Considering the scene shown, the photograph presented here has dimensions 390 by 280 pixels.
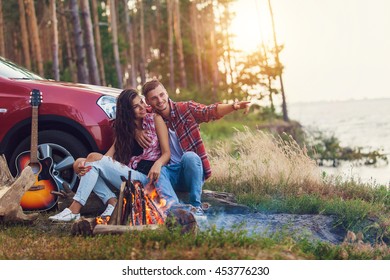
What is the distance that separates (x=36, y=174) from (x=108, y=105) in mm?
993

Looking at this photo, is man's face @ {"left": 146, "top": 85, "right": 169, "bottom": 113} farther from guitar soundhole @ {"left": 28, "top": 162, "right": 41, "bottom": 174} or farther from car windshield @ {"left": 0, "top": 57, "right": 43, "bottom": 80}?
car windshield @ {"left": 0, "top": 57, "right": 43, "bottom": 80}

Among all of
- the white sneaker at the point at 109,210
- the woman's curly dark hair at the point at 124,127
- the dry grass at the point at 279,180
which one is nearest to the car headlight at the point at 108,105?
the woman's curly dark hair at the point at 124,127

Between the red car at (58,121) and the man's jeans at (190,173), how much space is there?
2.41ft

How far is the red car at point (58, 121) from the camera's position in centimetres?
640

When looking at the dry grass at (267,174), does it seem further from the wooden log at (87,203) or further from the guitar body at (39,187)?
the guitar body at (39,187)

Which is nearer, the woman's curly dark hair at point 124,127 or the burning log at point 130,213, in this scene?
the burning log at point 130,213

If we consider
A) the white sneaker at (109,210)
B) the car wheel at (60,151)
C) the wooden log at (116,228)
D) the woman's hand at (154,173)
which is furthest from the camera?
the car wheel at (60,151)

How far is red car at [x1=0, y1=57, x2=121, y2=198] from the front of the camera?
640cm

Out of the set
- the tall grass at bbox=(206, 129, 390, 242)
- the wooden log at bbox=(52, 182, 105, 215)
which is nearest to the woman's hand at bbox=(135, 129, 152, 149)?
the wooden log at bbox=(52, 182, 105, 215)

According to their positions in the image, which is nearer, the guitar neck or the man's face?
the man's face

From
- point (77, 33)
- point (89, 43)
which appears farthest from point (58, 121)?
point (89, 43)

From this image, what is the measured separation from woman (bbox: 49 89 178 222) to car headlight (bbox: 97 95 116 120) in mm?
249
